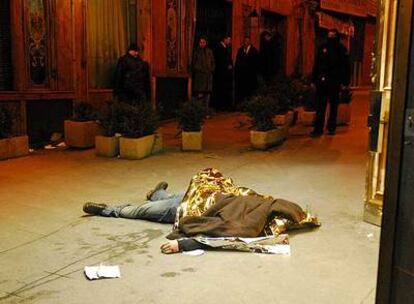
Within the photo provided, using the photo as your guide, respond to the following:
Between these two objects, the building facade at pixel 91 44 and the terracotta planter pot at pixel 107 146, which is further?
the building facade at pixel 91 44

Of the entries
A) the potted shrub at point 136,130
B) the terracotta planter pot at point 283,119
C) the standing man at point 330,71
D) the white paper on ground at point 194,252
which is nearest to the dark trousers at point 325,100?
the standing man at point 330,71

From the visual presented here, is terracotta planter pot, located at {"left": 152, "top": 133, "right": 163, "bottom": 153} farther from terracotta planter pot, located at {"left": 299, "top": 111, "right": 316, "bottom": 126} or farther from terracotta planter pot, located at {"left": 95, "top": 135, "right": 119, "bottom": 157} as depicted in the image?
terracotta planter pot, located at {"left": 299, "top": 111, "right": 316, "bottom": 126}

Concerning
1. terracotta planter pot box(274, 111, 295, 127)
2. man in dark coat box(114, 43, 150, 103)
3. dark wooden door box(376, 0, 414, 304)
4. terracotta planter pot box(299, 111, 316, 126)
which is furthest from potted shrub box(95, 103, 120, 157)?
dark wooden door box(376, 0, 414, 304)

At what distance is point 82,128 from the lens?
29.3 feet

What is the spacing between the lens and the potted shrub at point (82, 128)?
8945mm

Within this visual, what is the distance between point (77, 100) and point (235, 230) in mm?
6486

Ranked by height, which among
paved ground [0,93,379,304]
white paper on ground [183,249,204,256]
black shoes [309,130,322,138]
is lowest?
paved ground [0,93,379,304]

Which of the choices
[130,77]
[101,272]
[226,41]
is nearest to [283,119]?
[130,77]

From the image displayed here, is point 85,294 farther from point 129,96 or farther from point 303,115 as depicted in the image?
point 303,115

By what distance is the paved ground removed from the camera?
137 inches

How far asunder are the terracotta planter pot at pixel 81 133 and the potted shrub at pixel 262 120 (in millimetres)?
2578

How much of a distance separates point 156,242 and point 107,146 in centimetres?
400

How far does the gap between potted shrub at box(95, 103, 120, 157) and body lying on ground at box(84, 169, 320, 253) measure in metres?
3.13

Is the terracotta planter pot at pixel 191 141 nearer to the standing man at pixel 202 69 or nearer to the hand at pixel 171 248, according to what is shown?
the standing man at pixel 202 69
